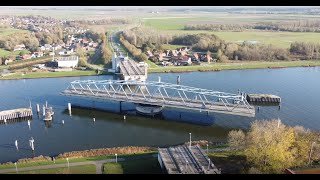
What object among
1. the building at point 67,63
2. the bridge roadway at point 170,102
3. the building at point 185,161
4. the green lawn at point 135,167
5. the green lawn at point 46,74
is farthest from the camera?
the building at point 67,63

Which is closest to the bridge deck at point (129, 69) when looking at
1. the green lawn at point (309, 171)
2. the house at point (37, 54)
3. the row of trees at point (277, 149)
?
the house at point (37, 54)

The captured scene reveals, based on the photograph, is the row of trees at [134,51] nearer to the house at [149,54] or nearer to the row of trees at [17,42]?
the house at [149,54]

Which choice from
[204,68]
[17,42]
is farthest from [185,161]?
[17,42]

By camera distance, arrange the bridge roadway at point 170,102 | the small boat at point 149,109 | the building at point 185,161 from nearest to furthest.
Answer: the building at point 185,161, the bridge roadway at point 170,102, the small boat at point 149,109

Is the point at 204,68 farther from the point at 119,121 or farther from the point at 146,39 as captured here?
the point at 119,121
